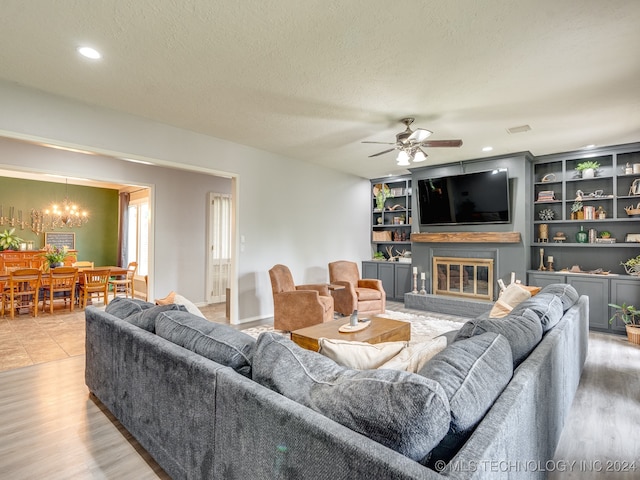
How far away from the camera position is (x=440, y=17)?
2215mm

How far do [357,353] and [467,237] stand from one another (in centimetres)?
502

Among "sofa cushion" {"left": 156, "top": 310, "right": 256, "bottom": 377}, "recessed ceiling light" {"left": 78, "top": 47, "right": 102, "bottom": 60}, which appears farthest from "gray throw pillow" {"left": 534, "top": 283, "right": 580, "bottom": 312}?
"recessed ceiling light" {"left": 78, "top": 47, "right": 102, "bottom": 60}

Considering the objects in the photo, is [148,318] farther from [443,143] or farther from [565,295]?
[443,143]

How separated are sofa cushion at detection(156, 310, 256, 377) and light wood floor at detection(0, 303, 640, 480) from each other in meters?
0.75

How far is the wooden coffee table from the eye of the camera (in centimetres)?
301

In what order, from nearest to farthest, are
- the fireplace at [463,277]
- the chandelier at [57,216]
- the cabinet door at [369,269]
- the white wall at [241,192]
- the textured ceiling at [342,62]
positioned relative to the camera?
the textured ceiling at [342,62]
the white wall at [241,192]
the fireplace at [463,277]
the cabinet door at [369,269]
the chandelier at [57,216]

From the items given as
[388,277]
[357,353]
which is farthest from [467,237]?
[357,353]

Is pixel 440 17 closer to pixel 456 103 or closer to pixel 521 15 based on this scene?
pixel 521 15

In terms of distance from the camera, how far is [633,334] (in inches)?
166

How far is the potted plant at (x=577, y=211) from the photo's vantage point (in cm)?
532

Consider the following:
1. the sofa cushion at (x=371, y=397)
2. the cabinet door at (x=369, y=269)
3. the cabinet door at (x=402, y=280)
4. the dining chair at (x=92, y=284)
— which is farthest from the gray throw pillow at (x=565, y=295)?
the dining chair at (x=92, y=284)

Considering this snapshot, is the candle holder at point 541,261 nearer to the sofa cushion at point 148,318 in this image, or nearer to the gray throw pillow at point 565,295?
the gray throw pillow at point 565,295

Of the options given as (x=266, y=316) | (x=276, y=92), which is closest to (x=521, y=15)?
(x=276, y=92)

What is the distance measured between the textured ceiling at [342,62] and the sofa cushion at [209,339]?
1952 millimetres
